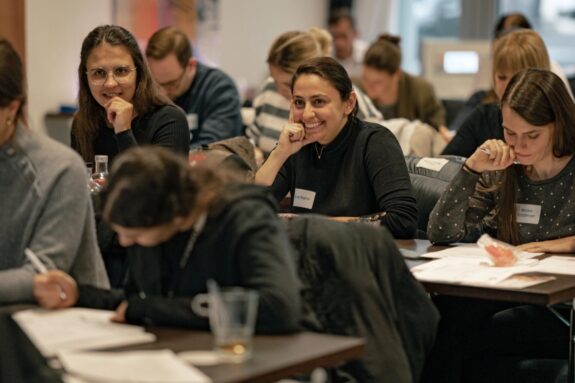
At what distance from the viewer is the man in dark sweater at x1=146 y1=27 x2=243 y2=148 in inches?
225

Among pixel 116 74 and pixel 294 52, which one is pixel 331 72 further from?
pixel 294 52

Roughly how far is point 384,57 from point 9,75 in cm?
465

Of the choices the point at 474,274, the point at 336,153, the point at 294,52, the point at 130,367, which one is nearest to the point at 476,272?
the point at 474,274

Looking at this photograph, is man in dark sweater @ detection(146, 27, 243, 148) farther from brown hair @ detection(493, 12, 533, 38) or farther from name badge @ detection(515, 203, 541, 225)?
name badge @ detection(515, 203, 541, 225)

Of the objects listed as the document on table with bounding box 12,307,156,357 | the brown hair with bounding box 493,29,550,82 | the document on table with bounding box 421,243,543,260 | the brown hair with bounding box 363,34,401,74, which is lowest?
the document on table with bounding box 421,243,543,260

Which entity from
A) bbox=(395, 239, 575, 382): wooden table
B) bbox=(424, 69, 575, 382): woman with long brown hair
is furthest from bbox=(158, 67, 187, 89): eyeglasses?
bbox=(395, 239, 575, 382): wooden table

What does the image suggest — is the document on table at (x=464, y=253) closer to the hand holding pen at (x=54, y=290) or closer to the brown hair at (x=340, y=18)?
the hand holding pen at (x=54, y=290)

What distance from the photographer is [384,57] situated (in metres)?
6.90

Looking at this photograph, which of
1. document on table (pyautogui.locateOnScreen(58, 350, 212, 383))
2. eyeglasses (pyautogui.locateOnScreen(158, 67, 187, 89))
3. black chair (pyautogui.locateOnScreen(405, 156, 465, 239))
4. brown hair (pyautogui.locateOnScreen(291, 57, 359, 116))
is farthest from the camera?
eyeglasses (pyautogui.locateOnScreen(158, 67, 187, 89))

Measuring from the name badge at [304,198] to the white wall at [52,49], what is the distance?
359 centimetres

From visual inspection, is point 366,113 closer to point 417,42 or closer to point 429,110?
point 429,110

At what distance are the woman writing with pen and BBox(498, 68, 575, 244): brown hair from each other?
1.59 metres

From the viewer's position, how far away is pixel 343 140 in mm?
3869

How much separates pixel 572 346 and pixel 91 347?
1.63 m
